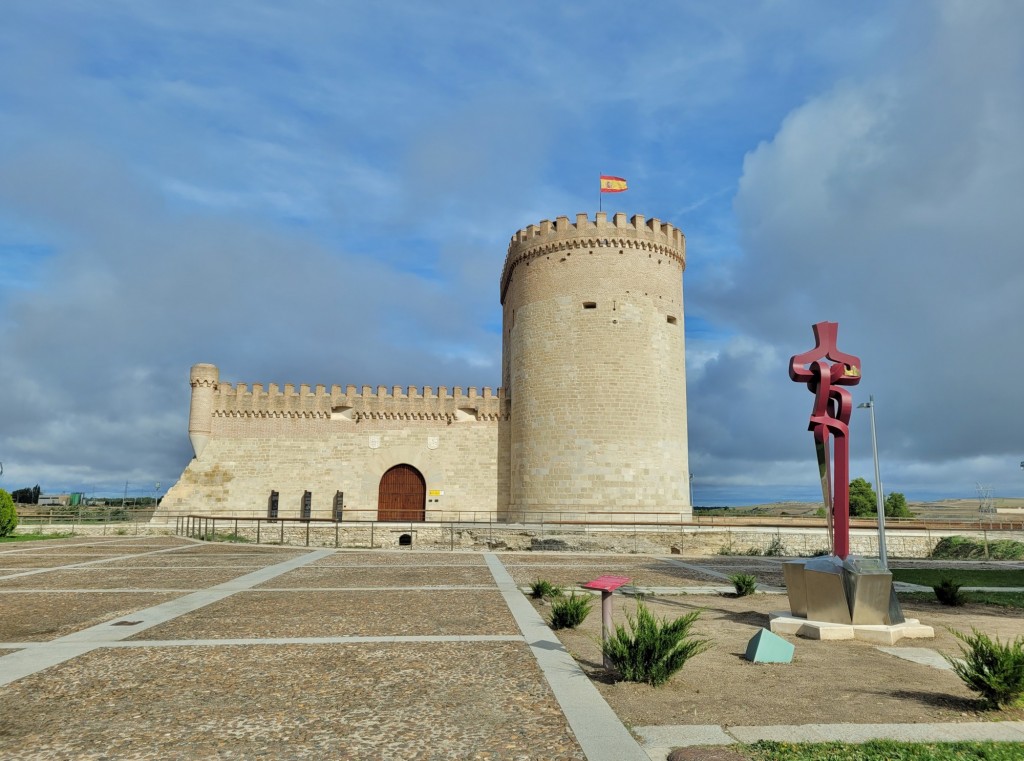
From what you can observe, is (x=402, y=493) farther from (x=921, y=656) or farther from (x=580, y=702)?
(x=580, y=702)

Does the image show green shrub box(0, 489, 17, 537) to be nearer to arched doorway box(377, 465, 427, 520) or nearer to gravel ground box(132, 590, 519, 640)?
arched doorway box(377, 465, 427, 520)

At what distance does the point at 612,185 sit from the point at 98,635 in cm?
2581

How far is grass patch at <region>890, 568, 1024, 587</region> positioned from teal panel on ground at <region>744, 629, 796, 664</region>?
7.92 metres

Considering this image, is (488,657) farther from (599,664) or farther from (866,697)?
(866,697)

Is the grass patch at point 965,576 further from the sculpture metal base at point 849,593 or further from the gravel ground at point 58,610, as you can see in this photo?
the gravel ground at point 58,610

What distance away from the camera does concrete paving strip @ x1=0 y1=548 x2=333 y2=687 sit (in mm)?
6109

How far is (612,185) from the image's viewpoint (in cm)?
2858

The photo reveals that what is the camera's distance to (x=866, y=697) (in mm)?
5352

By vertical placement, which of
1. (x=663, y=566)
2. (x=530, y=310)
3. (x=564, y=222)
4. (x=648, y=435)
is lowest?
(x=663, y=566)

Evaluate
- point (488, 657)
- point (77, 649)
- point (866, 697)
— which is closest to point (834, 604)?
point (866, 697)

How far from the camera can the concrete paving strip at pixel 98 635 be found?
20.0 ft

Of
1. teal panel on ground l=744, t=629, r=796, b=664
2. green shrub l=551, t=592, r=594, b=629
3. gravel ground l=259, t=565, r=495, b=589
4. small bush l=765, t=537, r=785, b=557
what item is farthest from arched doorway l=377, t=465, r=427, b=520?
teal panel on ground l=744, t=629, r=796, b=664

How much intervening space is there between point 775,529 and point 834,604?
57.8 feet

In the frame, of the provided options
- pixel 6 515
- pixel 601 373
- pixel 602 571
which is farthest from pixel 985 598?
pixel 6 515
